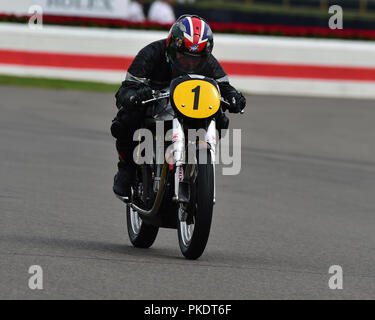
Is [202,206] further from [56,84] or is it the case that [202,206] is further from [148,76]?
[56,84]

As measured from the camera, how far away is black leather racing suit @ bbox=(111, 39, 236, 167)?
7.56 m

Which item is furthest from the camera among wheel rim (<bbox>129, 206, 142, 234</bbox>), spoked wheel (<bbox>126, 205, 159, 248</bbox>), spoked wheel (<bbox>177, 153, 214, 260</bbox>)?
wheel rim (<bbox>129, 206, 142, 234</bbox>)

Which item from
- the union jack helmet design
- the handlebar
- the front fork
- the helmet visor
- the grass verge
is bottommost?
the front fork

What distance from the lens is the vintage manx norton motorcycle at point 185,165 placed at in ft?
22.6

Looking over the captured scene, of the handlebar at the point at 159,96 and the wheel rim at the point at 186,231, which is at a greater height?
the handlebar at the point at 159,96

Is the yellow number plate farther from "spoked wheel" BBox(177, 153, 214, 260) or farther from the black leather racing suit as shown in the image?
the black leather racing suit

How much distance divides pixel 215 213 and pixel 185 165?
3.37m

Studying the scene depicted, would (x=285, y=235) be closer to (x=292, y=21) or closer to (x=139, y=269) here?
(x=139, y=269)

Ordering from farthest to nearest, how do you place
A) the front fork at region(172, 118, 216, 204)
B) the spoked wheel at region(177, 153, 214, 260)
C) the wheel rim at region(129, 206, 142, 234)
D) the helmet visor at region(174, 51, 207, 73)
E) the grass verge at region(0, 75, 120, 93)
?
the grass verge at region(0, 75, 120, 93), the wheel rim at region(129, 206, 142, 234), the helmet visor at region(174, 51, 207, 73), the front fork at region(172, 118, 216, 204), the spoked wheel at region(177, 153, 214, 260)

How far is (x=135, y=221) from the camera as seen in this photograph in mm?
8297

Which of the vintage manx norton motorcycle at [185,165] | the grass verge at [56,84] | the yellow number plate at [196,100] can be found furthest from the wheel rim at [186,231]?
the grass verge at [56,84]

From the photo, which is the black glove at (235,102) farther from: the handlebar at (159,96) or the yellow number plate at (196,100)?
the yellow number plate at (196,100)

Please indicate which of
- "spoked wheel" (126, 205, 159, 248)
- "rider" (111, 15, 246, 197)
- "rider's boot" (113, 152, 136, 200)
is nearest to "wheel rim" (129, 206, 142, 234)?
"spoked wheel" (126, 205, 159, 248)
